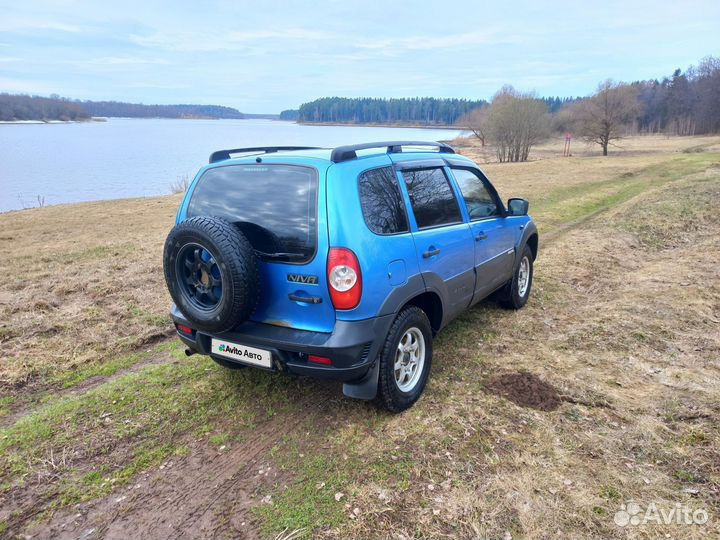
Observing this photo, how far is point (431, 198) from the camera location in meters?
3.83

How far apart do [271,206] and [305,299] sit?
69 cm

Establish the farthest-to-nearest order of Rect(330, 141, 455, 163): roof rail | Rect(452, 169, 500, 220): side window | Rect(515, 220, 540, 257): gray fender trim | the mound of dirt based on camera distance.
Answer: Rect(515, 220, 540, 257): gray fender trim → Rect(452, 169, 500, 220): side window → the mound of dirt → Rect(330, 141, 455, 163): roof rail

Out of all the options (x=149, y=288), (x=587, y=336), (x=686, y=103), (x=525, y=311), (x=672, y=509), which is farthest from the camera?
(x=686, y=103)

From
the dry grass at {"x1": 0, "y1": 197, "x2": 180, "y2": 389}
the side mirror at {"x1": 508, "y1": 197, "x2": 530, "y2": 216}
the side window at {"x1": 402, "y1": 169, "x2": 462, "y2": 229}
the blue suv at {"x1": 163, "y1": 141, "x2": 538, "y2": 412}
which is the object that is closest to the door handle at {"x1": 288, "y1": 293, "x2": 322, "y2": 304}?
the blue suv at {"x1": 163, "y1": 141, "x2": 538, "y2": 412}

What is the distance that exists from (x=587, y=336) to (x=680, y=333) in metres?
0.91

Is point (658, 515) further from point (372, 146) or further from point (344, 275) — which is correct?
point (372, 146)

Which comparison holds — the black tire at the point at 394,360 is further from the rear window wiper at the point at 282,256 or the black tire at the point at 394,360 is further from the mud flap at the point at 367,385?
the rear window wiper at the point at 282,256

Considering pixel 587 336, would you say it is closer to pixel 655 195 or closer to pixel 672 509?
pixel 672 509

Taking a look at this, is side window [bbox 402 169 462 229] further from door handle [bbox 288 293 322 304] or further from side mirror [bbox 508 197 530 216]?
side mirror [bbox 508 197 530 216]

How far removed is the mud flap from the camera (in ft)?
10.4

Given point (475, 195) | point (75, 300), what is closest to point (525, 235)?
point (475, 195)

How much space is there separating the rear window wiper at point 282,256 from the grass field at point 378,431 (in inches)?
47.9

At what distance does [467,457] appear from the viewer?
2.97 metres

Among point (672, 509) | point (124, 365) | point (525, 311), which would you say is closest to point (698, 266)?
point (525, 311)
